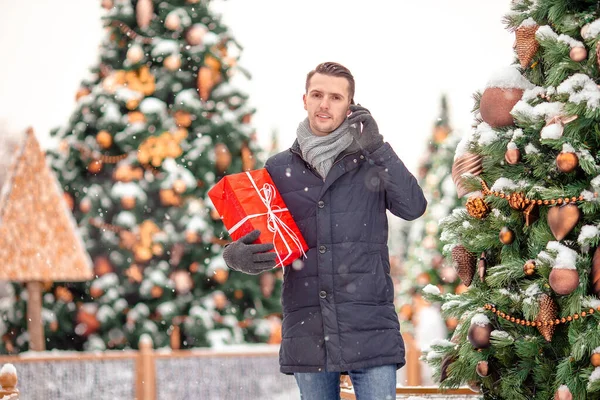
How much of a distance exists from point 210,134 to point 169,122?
1.67ft

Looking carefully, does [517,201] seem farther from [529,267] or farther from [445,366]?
[445,366]

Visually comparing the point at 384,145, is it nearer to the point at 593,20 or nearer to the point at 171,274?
the point at 593,20

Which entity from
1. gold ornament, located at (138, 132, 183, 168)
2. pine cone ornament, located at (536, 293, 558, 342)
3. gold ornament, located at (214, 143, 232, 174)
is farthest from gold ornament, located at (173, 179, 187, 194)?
pine cone ornament, located at (536, 293, 558, 342)

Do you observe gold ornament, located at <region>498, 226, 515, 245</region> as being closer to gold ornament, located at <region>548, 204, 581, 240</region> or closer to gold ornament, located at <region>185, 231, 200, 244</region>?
gold ornament, located at <region>548, 204, 581, 240</region>

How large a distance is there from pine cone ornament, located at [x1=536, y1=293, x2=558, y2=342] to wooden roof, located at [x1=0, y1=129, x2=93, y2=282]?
6.53 meters

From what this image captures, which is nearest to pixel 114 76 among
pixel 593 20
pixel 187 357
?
pixel 187 357

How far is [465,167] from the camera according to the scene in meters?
3.43

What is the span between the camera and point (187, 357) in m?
8.06

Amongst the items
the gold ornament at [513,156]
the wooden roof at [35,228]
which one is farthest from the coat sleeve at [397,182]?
the wooden roof at [35,228]

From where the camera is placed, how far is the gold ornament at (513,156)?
3.12 metres

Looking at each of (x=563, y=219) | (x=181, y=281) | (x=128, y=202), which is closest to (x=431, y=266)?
(x=181, y=281)

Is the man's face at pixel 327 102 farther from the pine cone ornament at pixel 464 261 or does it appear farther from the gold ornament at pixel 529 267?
the gold ornament at pixel 529 267

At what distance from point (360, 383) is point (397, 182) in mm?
804

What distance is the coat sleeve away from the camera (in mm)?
3133
